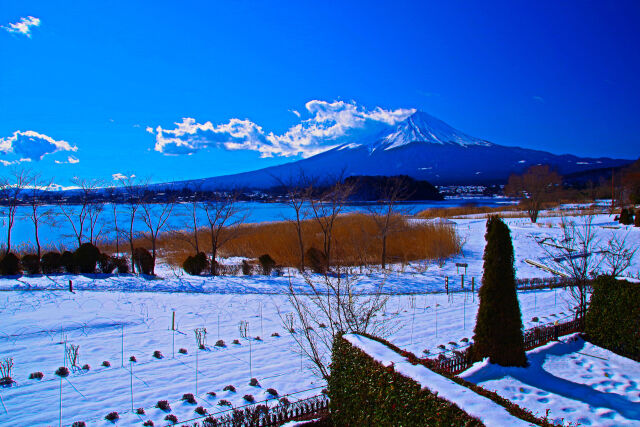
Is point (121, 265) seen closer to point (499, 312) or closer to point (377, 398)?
point (499, 312)

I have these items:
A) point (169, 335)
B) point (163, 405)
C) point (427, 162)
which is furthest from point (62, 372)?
point (427, 162)

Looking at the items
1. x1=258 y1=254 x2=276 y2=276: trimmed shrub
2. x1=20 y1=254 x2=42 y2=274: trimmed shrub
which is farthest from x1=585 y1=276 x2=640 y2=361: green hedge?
x1=20 y1=254 x2=42 y2=274: trimmed shrub

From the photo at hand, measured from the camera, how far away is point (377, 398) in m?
4.60

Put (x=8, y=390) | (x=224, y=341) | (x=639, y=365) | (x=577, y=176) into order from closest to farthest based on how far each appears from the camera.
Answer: (x=8, y=390), (x=639, y=365), (x=224, y=341), (x=577, y=176)

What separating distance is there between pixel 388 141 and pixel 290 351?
146201 mm

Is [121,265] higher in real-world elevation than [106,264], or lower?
lower

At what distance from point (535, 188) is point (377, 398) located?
4145cm

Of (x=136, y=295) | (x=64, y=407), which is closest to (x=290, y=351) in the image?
(x=64, y=407)

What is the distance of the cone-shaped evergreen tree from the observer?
802 cm

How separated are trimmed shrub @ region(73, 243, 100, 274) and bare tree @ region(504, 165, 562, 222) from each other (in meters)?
38.9

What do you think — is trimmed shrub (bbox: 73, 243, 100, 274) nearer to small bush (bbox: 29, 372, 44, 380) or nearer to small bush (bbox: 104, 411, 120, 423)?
small bush (bbox: 29, 372, 44, 380)

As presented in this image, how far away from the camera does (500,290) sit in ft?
27.0

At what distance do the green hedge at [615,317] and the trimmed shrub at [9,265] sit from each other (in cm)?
2471

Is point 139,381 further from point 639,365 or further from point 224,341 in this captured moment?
point 639,365
